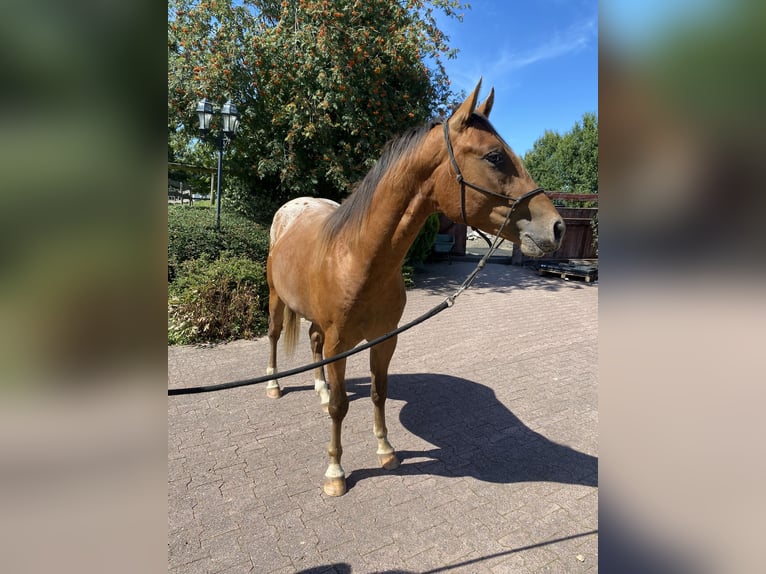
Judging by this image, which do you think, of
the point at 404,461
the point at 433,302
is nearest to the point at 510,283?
the point at 433,302

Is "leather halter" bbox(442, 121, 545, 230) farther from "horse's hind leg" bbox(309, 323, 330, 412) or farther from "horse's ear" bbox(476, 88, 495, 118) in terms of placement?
"horse's hind leg" bbox(309, 323, 330, 412)

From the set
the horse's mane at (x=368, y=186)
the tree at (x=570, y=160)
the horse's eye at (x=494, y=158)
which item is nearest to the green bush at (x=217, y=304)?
the horse's mane at (x=368, y=186)

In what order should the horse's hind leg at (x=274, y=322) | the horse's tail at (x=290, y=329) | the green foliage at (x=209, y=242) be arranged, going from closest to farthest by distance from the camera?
the horse's tail at (x=290, y=329), the horse's hind leg at (x=274, y=322), the green foliage at (x=209, y=242)

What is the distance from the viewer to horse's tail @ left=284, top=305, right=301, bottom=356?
431cm

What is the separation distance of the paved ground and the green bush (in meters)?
0.38

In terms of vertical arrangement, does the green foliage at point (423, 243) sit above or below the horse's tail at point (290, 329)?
above

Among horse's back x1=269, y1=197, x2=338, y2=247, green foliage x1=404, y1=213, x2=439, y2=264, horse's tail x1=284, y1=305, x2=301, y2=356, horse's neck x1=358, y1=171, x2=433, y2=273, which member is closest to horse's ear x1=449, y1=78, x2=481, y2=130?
horse's neck x1=358, y1=171, x2=433, y2=273

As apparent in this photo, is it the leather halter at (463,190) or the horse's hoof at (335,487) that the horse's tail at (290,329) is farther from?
the leather halter at (463,190)

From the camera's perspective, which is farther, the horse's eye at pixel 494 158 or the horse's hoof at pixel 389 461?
the horse's hoof at pixel 389 461

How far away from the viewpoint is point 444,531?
2328 mm

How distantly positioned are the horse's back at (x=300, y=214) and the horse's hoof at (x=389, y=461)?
218 centimetres

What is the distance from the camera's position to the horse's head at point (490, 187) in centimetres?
187

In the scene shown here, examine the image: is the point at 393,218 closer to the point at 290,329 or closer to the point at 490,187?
the point at 490,187
